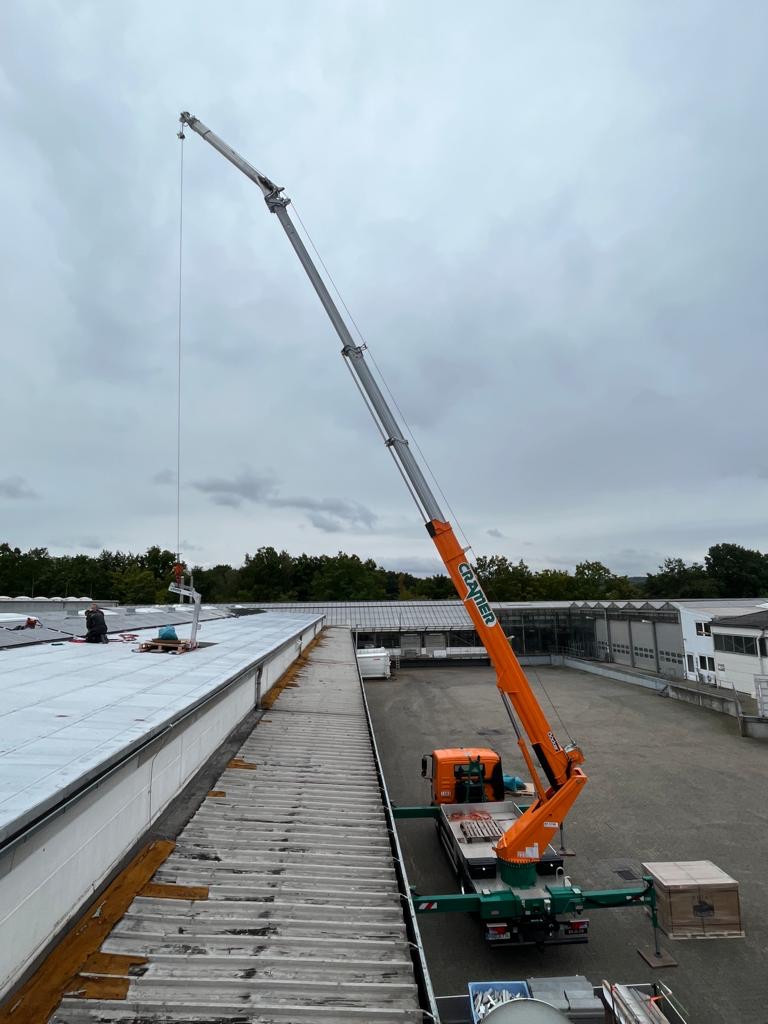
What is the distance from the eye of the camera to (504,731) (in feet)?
82.8

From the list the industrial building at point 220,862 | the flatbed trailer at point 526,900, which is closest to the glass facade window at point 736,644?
the industrial building at point 220,862

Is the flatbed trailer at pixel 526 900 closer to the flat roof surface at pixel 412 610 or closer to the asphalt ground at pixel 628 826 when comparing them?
the asphalt ground at pixel 628 826

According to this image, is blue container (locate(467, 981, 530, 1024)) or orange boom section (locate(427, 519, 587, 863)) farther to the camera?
orange boom section (locate(427, 519, 587, 863))

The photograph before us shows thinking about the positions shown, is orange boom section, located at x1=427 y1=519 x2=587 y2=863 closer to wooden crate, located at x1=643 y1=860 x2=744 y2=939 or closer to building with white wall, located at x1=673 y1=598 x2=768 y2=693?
wooden crate, located at x1=643 y1=860 x2=744 y2=939

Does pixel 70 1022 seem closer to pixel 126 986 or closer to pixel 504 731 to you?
pixel 126 986

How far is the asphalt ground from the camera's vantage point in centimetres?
889

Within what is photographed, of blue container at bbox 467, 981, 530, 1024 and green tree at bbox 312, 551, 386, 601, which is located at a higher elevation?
green tree at bbox 312, 551, 386, 601

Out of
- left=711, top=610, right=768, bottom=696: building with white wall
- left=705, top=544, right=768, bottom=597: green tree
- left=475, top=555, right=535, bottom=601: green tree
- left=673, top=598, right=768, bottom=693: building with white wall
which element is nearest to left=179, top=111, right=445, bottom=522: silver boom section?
left=711, top=610, right=768, bottom=696: building with white wall

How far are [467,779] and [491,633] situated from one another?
14.2ft

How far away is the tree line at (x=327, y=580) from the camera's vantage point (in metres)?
90.9

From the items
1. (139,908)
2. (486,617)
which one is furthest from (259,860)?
(486,617)

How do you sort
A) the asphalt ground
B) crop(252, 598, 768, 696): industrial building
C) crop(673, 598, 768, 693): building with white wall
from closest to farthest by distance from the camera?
the asphalt ground < crop(673, 598, 768, 693): building with white wall < crop(252, 598, 768, 696): industrial building

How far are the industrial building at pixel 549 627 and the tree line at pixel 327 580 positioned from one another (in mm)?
33943

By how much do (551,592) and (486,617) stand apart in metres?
87.0
